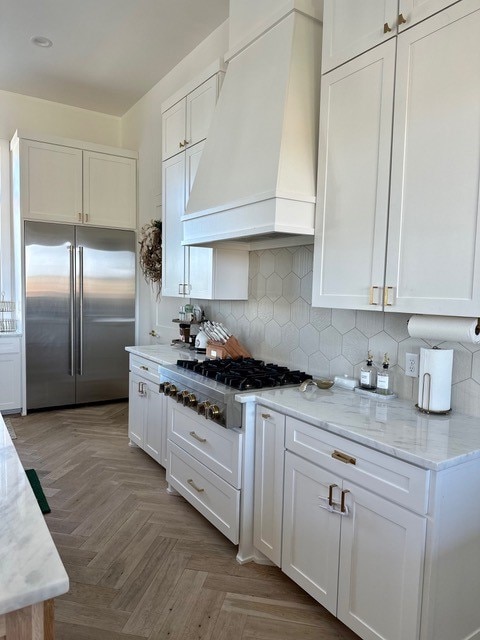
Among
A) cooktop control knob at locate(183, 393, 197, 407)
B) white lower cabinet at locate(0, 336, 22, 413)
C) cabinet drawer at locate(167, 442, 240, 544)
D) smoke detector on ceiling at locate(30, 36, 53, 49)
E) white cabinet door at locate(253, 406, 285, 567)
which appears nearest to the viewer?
white cabinet door at locate(253, 406, 285, 567)

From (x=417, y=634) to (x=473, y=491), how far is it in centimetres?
50

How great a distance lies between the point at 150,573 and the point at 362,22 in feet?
9.21

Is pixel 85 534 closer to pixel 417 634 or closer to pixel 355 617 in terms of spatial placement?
pixel 355 617

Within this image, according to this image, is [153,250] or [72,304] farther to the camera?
[72,304]

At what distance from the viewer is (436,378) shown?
1.86m

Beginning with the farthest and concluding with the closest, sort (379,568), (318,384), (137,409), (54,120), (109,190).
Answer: (54,120) < (109,190) < (137,409) < (318,384) < (379,568)

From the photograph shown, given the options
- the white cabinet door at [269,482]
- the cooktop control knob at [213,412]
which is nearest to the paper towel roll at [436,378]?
the white cabinet door at [269,482]

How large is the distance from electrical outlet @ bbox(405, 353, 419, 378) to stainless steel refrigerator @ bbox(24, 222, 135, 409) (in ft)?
12.2

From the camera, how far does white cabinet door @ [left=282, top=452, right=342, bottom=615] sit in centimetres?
178

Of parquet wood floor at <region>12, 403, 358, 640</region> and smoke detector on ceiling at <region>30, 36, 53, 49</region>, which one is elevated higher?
smoke detector on ceiling at <region>30, 36, 53, 49</region>

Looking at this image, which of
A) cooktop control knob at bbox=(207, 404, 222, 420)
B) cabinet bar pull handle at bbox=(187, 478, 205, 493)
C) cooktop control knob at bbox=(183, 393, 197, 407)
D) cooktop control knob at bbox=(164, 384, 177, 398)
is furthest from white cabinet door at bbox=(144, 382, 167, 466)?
cooktop control knob at bbox=(207, 404, 222, 420)

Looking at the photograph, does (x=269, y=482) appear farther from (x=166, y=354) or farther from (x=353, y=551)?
(x=166, y=354)

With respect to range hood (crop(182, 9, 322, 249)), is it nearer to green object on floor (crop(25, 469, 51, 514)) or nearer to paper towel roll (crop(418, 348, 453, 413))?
paper towel roll (crop(418, 348, 453, 413))

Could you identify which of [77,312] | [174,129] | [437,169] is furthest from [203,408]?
[77,312]
